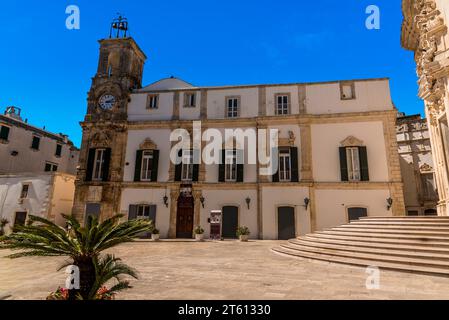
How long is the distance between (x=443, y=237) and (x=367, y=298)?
4.94 m

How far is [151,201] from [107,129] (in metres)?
6.92

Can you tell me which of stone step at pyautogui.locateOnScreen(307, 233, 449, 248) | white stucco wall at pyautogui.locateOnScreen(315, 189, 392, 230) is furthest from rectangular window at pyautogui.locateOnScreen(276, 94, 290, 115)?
stone step at pyautogui.locateOnScreen(307, 233, 449, 248)

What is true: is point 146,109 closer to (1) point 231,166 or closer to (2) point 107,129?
(2) point 107,129

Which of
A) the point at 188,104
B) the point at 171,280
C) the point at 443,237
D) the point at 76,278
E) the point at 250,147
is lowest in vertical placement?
the point at 171,280

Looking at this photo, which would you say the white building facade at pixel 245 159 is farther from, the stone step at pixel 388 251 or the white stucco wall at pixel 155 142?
the stone step at pixel 388 251

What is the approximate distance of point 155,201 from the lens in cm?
2006

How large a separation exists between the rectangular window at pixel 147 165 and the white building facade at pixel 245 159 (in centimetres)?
8

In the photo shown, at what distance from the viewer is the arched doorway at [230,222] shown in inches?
747

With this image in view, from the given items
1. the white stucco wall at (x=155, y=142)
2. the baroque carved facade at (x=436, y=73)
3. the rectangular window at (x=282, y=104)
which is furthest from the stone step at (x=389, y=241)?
the white stucco wall at (x=155, y=142)
